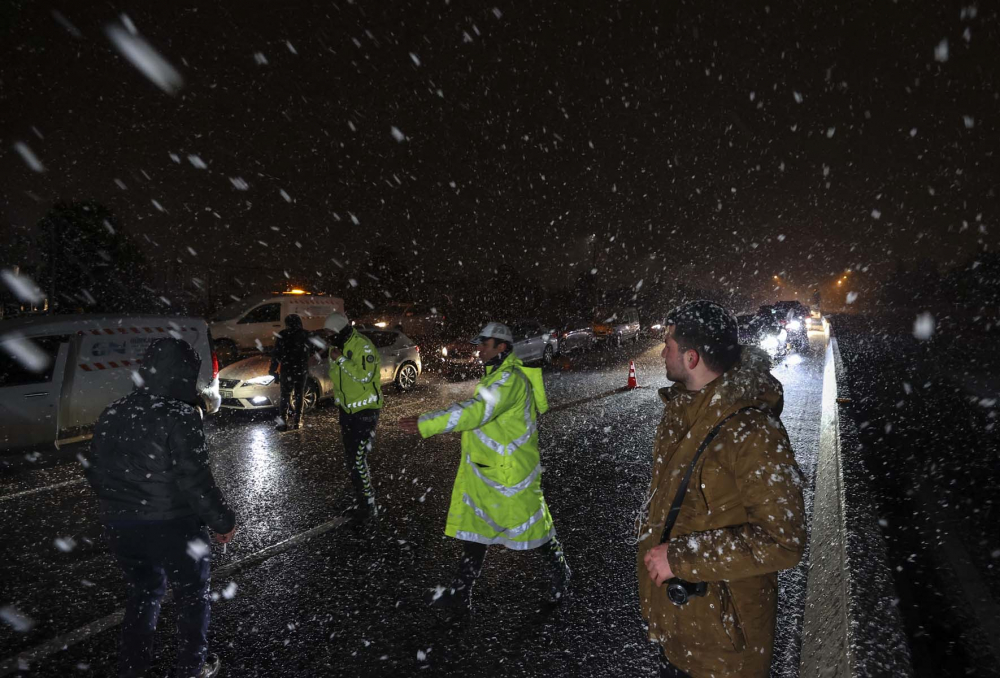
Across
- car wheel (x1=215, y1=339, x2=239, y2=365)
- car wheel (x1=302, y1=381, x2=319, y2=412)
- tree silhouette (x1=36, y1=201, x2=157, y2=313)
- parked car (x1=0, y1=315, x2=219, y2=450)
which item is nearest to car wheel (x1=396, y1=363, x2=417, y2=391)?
car wheel (x1=302, y1=381, x2=319, y2=412)

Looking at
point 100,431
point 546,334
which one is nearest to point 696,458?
point 100,431

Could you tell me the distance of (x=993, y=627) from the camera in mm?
3438

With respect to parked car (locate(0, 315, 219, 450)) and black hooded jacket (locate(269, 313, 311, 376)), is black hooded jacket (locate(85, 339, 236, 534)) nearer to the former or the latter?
parked car (locate(0, 315, 219, 450))

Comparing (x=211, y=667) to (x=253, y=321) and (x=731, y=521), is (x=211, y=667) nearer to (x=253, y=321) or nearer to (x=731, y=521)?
(x=731, y=521)

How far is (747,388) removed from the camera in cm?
172

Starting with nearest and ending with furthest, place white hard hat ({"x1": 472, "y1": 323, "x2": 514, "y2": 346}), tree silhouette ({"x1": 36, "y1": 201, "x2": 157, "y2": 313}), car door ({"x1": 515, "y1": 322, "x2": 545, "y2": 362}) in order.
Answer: white hard hat ({"x1": 472, "y1": 323, "x2": 514, "y2": 346})
tree silhouette ({"x1": 36, "y1": 201, "x2": 157, "y2": 313})
car door ({"x1": 515, "y1": 322, "x2": 545, "y2": 362})

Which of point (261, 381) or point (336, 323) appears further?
point (261, 381)

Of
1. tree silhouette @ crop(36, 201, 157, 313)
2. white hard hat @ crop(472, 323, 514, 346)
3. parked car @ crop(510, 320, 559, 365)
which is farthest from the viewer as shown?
parked car @ crop(510, 320, 559, 365)

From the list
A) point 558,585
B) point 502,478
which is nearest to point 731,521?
point 502,478

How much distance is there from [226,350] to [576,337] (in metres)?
13.1

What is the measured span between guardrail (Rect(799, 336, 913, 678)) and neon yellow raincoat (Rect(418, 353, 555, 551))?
1587 mm

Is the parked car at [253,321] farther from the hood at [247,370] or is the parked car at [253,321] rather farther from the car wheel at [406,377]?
the hood at [247,370]

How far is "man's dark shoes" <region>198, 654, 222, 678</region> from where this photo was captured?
2963 millimetres

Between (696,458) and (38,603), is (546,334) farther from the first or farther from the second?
(696,458)
